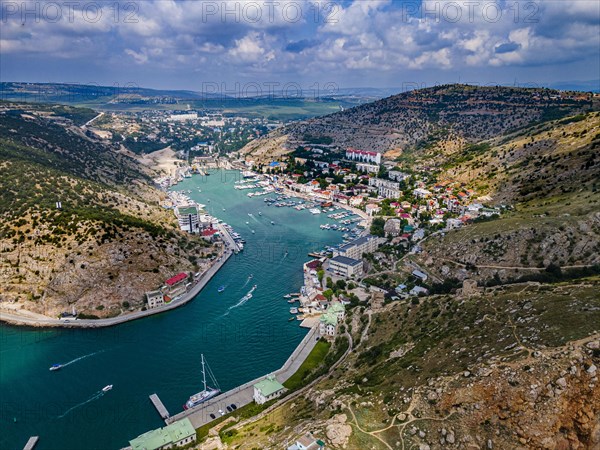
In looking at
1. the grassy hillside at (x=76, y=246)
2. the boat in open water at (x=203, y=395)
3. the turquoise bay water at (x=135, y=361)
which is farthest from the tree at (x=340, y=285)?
the boat in open water at (x=203, y=395)

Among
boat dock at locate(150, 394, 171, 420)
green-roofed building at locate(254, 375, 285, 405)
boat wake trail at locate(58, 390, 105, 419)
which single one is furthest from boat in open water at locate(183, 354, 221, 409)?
boat wake trail at locate(58, 390, 105, 419)

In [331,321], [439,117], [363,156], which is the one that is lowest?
[331,321]

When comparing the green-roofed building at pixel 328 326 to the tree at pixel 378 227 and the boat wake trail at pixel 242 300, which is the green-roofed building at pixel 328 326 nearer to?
the boat wake trail at pixel 242 300

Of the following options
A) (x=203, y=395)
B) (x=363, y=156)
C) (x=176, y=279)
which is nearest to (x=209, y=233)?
(x=176, y=279)

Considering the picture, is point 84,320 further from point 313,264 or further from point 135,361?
point 313,264

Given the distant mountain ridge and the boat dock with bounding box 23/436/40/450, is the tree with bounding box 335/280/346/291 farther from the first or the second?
the distant mountain ridge
